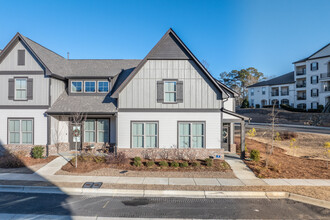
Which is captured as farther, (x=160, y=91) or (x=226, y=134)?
(x=226, y=134)

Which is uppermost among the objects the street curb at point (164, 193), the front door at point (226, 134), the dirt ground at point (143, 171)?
the front door at point (226, 134)

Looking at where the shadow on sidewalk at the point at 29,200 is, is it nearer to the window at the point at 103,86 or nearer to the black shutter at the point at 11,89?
the black shutter at the point at 11,89

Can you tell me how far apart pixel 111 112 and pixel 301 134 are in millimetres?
22561

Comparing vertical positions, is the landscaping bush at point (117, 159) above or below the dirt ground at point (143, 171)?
above

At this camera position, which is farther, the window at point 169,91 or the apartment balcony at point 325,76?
the apartment balcony at point 325,76

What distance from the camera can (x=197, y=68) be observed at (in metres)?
14.7

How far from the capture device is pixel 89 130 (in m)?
16.5

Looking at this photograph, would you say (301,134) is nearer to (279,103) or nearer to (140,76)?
(140,76)

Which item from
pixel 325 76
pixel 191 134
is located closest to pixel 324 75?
pixel 325 76

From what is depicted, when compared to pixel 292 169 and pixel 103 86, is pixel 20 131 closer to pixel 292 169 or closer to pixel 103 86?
pixel 103 86

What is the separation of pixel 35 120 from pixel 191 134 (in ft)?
38.9

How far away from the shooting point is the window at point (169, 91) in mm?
14773

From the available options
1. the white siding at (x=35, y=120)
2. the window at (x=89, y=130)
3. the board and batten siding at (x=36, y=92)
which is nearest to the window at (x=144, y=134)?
the window at (x=89, y=130)

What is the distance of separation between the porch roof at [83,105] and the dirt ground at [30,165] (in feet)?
11.2
